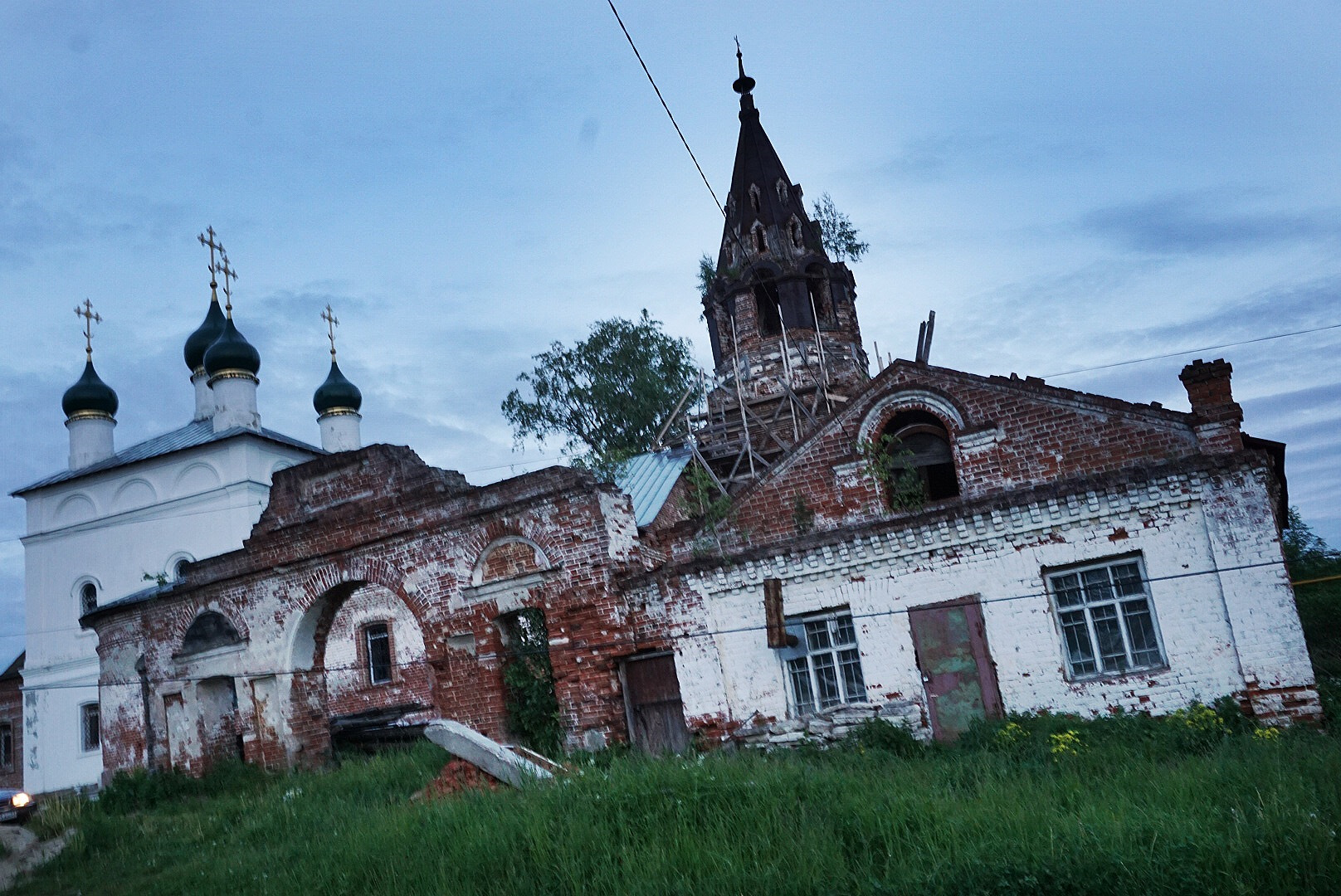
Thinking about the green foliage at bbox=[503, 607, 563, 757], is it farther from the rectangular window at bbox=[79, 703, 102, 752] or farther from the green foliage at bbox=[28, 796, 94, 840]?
the rectangular window at bbox=[79, 703, 102, 752]

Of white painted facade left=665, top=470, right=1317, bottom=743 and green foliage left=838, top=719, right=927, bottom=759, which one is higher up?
white painted facade left=665, top=470, right=1317, bottom=743

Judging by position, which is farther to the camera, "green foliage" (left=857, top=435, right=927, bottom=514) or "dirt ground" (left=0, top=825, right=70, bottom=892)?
"green foliage" (left=857, top=435, right=927, bottom=514)

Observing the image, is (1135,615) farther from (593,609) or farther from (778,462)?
(593,609)

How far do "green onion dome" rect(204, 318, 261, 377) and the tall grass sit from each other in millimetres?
19745

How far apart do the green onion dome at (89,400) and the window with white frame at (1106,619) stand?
29.6 meters

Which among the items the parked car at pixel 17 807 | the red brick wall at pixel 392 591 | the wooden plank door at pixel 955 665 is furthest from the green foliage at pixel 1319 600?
the parked car at pixel 17 807

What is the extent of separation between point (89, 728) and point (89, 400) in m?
9.90

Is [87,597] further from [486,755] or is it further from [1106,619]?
[1106,619]

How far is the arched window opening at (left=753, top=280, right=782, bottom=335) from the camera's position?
69.5 feet

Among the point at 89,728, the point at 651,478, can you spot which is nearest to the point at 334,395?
the point at 89,728

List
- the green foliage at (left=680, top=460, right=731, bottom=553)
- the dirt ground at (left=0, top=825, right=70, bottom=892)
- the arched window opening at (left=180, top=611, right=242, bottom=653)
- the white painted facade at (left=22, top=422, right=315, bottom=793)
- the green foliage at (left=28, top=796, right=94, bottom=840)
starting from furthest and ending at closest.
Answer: the white painted facade at (left=22, top=422, right=315, bottom=793)
the arched window opening at (left=180, top=611, right=242, bottom=653)
the green foliage at (left=680, top=460, right=731, bottom=553)
the green foliage at (left=28, top=796, right=94, bottom=840)
the dirt ground at (left=0, top=825, right=70, bottom=892)

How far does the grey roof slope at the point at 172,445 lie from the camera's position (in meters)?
27.8

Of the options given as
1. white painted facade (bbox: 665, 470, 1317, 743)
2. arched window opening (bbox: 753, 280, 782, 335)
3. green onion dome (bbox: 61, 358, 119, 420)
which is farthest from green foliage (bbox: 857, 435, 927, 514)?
green onion dome (bbox: 61, 358, 119, 420)

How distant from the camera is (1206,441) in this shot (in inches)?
443
